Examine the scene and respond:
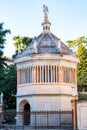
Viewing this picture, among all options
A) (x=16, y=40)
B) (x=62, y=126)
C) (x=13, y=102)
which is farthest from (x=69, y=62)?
(x=16, y=40)

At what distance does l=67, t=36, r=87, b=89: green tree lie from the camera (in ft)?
155

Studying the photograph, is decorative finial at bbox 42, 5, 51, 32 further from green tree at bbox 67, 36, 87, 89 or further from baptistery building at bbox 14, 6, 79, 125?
green tree at bbox 67, 36, 87, 89

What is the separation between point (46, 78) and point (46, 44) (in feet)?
13.9

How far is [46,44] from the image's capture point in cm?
3725

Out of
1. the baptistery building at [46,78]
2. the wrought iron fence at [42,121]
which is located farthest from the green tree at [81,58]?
the wrought iron fence at [42,121]

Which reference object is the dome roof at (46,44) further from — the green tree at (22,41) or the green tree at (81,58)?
the green tree at (22,41)

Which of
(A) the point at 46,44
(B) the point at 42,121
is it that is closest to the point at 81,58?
(A) the point at 46,44

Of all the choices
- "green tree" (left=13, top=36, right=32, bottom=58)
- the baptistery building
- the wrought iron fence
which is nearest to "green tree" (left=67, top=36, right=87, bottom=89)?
"green tree" (left=13, top=36, right=32, bottom=58)

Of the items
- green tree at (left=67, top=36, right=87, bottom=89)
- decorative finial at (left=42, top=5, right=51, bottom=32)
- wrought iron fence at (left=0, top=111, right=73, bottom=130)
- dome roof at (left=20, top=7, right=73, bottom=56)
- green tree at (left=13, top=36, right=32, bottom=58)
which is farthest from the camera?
green tree at (left=13, top=36, right=32, bottom=58)

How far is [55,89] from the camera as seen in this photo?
3484cm

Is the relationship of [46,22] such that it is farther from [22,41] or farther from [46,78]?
[22,41]

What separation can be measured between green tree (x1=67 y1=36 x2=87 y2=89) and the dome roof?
9.52 meters

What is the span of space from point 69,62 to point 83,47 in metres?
13.3

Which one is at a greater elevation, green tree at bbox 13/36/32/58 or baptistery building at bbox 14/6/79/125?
green tree at bbox 13/36/32/58
